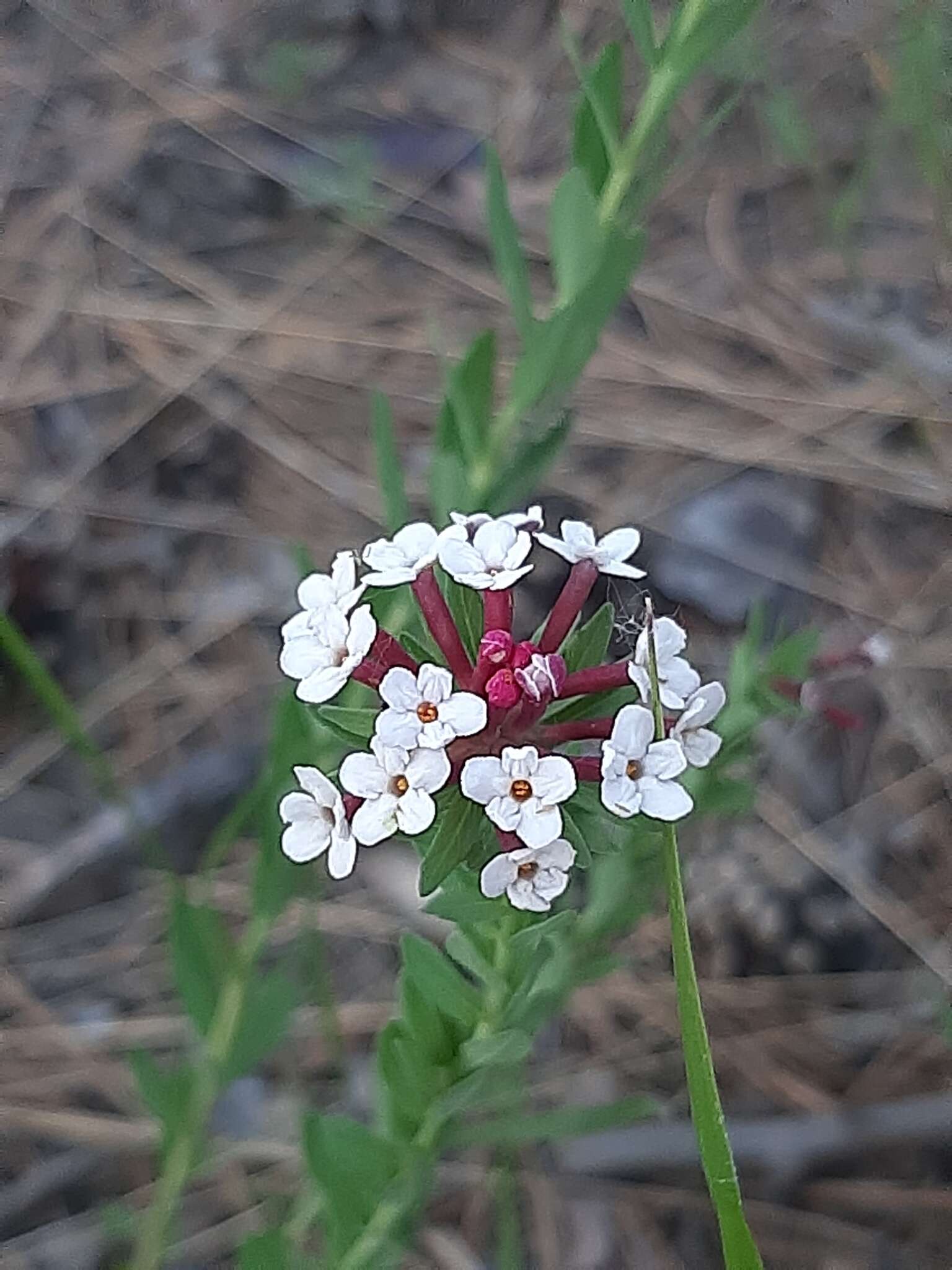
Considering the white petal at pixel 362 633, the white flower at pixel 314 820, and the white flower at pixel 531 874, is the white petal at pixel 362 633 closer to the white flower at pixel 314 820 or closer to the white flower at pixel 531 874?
the white flower at pixel 314 820

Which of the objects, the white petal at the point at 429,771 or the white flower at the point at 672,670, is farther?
the white flower at the point at 672,670

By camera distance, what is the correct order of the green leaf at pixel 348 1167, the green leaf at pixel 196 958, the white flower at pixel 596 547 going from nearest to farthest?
the white flower at pixel 596 547 → the green leaf at pixel 348 1167 → the green leaf at pixel 196 958

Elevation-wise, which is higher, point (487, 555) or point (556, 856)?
point (487, 555)

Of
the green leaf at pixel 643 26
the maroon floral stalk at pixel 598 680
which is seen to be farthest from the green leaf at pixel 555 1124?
the green leaf at pixel 643 26

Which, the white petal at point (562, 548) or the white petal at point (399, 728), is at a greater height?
the white petal at point (562, 548)

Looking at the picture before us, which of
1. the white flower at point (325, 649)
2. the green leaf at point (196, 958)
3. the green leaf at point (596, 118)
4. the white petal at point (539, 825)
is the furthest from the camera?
the green leaf at point (196, 958)

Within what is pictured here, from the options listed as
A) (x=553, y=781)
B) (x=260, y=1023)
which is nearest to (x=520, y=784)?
(x=553, y=781)

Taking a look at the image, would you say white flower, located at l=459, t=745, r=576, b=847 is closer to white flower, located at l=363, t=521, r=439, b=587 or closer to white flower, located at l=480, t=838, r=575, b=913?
white flower, located at l=480, t=838, r=575, b=913

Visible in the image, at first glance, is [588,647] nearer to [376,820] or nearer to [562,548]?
[562,548]
